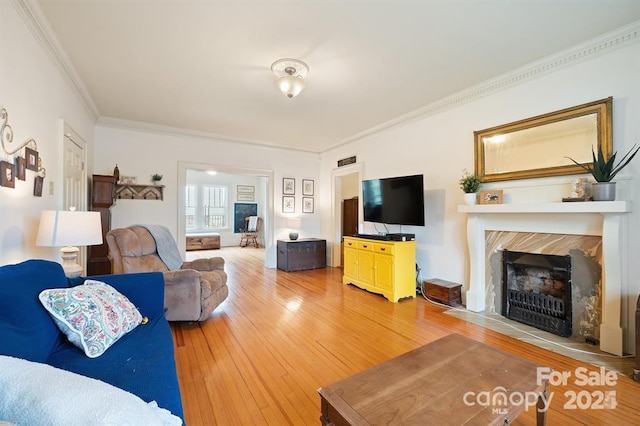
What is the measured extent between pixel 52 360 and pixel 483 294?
372 centimetres

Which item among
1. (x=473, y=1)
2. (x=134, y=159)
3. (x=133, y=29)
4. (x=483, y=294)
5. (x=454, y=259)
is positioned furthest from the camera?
(x=134, y=159)

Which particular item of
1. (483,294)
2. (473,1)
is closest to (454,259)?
(483,294)

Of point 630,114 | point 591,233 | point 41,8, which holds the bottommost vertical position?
point 591,233

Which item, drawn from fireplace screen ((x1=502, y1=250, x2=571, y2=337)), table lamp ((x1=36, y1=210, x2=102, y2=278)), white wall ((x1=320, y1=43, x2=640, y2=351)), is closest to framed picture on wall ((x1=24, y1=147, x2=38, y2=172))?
table lamp ((x1=36, y1=210, x2=102, y2=278))

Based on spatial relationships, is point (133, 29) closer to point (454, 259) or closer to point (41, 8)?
point (41, 8)

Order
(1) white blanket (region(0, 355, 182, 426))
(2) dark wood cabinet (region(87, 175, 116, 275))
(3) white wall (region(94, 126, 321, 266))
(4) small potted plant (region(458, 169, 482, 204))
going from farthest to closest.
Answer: (3) white wall (region(94, 126, 321, 266)), (2) dark wood cabinet (region(87, 175, 116, 275)), (4) small potted plant (region(458, 169, 482, 204)), (1) white blanket (region(0, 355, 182, 426))

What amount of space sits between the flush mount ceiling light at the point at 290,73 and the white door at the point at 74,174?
224cm

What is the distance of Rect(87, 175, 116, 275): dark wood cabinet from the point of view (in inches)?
150

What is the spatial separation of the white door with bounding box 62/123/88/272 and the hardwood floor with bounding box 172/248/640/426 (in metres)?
Answer: 1.91

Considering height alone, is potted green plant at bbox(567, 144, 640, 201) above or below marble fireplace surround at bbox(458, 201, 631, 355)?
above

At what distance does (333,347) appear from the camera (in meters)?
2.39

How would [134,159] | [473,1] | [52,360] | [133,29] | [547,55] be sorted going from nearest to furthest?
[52,360], [473,1], [133,29], [547,55], [134,159]

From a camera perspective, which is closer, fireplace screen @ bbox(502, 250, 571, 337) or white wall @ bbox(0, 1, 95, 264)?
white wall @ bbox(0, 1, 95, 264)

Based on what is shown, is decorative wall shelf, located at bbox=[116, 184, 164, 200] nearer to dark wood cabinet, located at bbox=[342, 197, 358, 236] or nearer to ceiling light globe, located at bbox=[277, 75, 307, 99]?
ceiling light globe, located at bbox=[277, 75, 307, 99]
